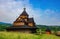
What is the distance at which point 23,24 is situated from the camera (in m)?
45.3

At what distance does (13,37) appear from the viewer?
17.1 meters

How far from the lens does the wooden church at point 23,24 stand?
43656 mm

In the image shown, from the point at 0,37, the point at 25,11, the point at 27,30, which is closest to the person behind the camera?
the point at 0,37

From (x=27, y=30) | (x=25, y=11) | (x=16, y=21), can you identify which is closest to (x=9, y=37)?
(x=27, y=30)

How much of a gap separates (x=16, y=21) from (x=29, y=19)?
5637 millimetres

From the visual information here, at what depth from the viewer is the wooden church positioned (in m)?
43.7

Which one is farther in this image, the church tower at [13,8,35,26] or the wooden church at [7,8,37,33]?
the church tower at [13,8,35,26]

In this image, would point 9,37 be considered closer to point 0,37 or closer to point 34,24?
point 0,37

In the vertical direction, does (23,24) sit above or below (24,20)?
below

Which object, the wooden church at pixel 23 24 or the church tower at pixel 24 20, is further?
the church tower at pixel 24 20

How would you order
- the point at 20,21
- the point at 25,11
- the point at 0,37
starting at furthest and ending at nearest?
the point at 25,11 < the point at 20,21 < the point at 0,37

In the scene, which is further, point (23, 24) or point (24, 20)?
point (24, 20)

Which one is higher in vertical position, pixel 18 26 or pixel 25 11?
pixel 25 11

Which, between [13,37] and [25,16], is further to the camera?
[25,16]
